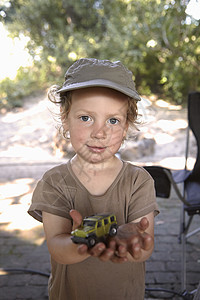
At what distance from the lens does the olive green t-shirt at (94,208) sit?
121 cm

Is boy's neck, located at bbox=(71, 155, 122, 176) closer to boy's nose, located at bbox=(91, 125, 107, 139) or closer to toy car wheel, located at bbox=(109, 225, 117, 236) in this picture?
boy's nose, located at bbox=(91, 125, 107, 139)

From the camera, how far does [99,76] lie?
1140 millimetres

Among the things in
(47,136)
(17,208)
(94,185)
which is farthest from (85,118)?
(47,136)

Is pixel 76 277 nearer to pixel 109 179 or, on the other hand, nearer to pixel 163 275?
pixel 109 179

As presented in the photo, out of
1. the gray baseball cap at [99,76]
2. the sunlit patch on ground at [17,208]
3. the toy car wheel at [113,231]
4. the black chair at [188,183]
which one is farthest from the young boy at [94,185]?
the sunlit patch on ground at [17,208]

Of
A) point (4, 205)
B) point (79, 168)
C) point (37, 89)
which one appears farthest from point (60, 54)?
point (79, 168)

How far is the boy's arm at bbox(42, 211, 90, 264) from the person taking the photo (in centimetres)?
102

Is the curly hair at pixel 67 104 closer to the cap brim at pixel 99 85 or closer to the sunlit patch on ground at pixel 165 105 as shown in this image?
the cap brim at pixel 99 85

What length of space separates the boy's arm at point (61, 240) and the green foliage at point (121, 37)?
705 centimetres

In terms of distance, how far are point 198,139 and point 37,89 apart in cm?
1069

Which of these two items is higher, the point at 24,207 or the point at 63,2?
the point at 63,2

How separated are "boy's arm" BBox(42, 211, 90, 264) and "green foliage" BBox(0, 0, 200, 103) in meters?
7.05

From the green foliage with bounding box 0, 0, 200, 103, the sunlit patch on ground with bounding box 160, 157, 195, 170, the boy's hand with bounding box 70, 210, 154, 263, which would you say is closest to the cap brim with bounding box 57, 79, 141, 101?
the boy's hand with bounding box 70, 210, 154, 263

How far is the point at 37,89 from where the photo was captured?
41.3 feet
